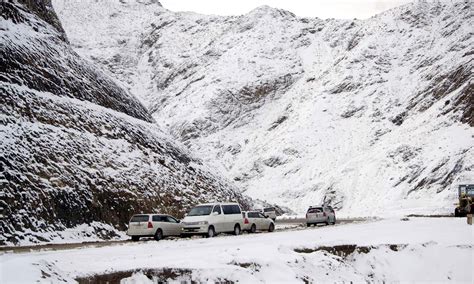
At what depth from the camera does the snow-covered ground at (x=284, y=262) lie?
13680 millimetres

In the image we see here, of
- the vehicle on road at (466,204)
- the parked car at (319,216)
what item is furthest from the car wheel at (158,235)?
the vehicle on road at (466,204)

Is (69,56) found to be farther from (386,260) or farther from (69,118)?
(386,260)

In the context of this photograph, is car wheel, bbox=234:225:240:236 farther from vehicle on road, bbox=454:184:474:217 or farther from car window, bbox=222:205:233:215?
vehicle on road, bbox=454:184:474:217

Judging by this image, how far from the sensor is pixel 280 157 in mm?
88250

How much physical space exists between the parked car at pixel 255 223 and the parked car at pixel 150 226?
495 centimetres

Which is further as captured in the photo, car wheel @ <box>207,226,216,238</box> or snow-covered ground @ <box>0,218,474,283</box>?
car wheel @ <box>207,226,216,238</box>

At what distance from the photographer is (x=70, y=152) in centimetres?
3212

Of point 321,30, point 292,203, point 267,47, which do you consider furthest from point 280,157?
point 321,30

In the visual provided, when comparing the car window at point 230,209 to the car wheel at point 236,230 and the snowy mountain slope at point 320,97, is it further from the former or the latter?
the snowy mountain slope at point 320,97

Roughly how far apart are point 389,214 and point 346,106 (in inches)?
1505

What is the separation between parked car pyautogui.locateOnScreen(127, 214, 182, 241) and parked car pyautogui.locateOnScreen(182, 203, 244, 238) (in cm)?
108

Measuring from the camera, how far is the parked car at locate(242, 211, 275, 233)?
32.2 m

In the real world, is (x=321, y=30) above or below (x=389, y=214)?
above

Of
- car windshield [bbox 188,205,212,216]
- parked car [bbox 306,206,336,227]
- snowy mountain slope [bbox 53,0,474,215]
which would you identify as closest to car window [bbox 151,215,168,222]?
car windshield [bbox 188,205,212,216]
